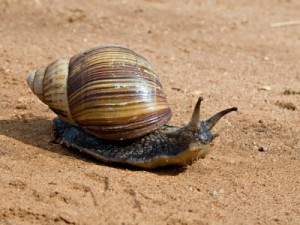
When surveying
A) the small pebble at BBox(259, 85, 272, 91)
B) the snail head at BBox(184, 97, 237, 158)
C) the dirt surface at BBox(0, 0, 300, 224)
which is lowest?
the small pebble at BBox(259, 85, 272, 91)

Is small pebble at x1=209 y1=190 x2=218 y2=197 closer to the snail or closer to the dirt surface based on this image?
the dirt surface

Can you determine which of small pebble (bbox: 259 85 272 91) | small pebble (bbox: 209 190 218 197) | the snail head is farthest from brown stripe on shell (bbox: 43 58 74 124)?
small pebble (bbox: 259 85 272 91)

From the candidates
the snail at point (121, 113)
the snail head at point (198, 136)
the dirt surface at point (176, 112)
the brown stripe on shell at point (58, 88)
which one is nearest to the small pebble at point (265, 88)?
the dirt surface at point (176, 112)

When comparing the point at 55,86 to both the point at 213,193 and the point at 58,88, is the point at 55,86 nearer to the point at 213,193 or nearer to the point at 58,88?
the point at 58,88

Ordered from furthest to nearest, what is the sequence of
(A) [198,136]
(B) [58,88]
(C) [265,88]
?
(C) [265,88] → (B) [58,88] → (A) [198,136]

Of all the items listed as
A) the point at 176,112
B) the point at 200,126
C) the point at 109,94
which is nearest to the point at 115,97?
the point at 109,94

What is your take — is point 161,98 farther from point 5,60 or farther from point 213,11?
point 213,11

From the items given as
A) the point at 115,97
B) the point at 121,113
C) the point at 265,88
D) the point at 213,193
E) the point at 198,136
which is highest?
the point at 115,97

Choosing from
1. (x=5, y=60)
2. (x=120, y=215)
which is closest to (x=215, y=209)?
(x=120, y=215)
